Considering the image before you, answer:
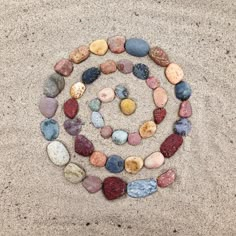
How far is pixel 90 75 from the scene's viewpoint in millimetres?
1379

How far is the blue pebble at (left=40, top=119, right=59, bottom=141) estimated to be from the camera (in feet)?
4.48

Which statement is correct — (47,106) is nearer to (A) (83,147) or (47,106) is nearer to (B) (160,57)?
(A) (83,147)

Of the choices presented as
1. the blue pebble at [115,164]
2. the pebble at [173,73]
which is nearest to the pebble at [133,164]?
the blue pebble at [115,164]

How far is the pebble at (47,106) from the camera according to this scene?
1369mm

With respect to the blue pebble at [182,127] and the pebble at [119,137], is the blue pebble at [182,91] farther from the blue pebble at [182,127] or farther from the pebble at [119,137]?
the pebble at [119,137]

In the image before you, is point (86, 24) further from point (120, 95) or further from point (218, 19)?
point (218, 19)

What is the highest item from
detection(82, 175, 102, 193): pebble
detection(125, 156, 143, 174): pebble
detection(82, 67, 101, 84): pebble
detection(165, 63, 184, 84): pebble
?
detection(165, 63, 184, 84): pebble

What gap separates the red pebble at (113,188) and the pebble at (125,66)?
28cm

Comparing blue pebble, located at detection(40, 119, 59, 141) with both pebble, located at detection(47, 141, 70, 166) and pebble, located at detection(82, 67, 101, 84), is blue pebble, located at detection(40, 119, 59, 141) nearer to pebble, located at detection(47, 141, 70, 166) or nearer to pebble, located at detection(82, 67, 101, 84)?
pebble, located at detection(47, 141, 70, 166)

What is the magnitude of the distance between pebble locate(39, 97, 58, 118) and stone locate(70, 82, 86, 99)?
0.05 m

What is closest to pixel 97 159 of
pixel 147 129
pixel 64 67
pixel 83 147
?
pixel 83 147

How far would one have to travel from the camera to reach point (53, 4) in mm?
1421

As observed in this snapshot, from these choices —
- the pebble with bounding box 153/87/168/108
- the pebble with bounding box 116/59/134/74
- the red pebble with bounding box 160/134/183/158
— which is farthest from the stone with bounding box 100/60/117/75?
the red pebble with bounding box 160/134/183/158

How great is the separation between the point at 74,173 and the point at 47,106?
18 cm
